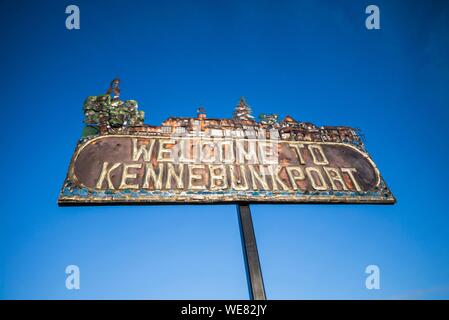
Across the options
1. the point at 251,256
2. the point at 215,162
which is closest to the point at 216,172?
the point at 215,162

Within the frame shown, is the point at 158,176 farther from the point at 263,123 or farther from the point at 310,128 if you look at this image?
the point at 310,128

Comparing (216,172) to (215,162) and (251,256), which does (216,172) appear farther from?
(251,256)

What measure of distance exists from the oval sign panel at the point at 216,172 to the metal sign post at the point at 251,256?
0.34 meters

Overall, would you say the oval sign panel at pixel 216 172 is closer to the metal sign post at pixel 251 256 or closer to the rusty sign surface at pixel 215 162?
the rusty sign surface at pixel 215 162

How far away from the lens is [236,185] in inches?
196

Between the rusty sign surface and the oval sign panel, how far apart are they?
0.02 meters

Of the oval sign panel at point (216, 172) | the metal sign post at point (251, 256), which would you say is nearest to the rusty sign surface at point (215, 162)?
the oval sign panel at point (216, 172)

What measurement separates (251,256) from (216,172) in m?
1.74

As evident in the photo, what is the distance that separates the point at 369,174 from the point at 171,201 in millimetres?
4098

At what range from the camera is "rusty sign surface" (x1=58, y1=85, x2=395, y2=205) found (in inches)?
188

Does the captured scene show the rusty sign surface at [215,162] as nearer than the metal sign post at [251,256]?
No

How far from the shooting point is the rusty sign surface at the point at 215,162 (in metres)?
4.78
